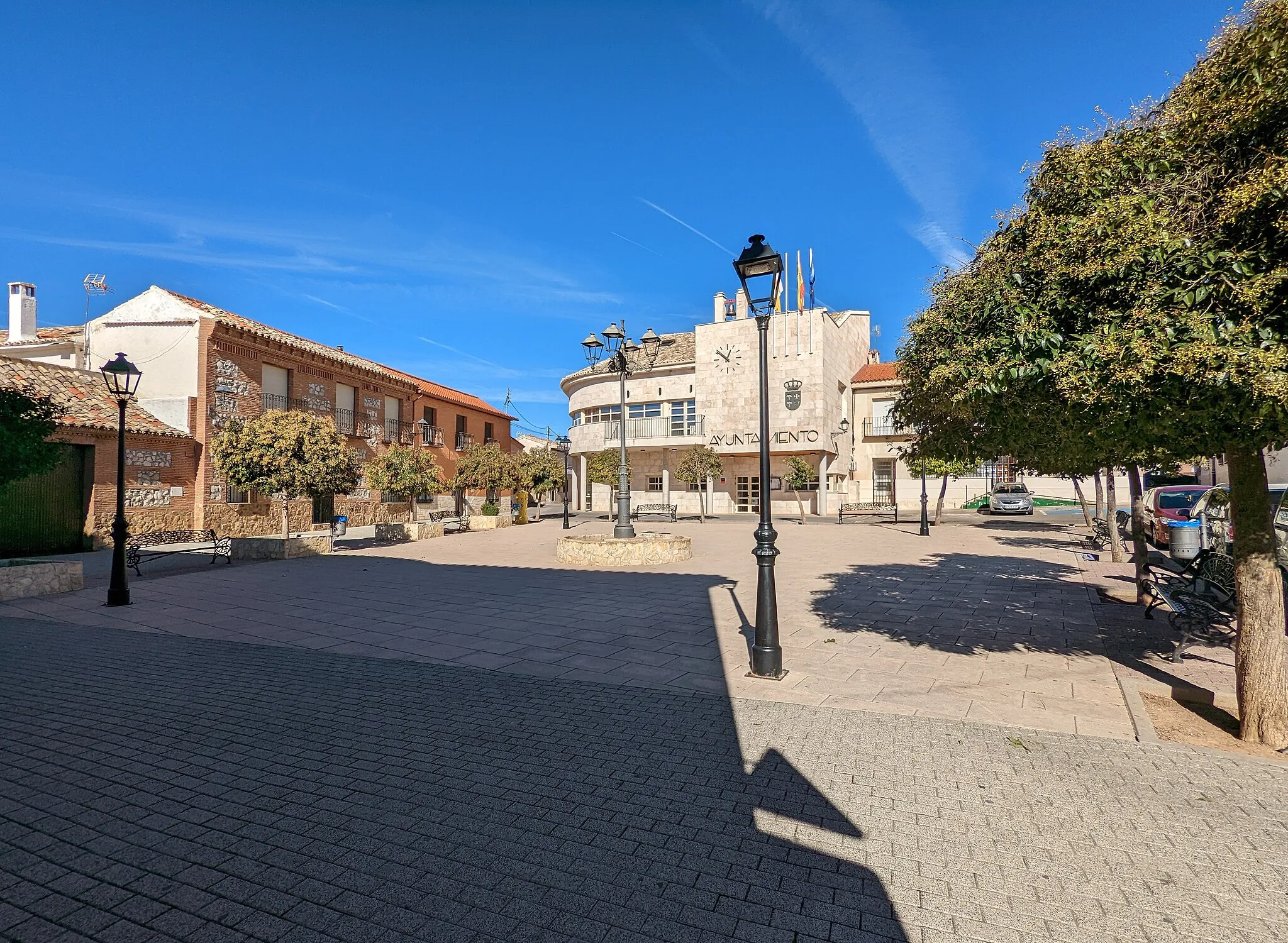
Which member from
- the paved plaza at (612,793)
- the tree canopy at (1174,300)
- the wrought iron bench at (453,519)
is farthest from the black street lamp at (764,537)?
the wrought iron bench at (453,519)

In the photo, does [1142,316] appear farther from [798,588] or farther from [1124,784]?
[798,588]

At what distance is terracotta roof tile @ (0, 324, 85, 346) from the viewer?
67.8 feet

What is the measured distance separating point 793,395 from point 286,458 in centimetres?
2296

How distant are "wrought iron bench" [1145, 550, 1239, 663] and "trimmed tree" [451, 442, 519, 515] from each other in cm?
2017

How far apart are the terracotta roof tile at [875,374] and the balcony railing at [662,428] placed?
925 centimetres

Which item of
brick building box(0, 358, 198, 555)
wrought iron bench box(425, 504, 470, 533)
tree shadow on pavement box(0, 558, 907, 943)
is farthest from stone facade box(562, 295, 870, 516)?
tree shadow on pavement box(0, 558, 907, 943)

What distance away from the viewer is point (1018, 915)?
90.0 inches

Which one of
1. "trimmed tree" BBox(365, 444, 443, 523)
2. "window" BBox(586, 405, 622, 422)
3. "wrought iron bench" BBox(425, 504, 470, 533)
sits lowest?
"wrought iron bench" BBox(425, 504, 470, 533)

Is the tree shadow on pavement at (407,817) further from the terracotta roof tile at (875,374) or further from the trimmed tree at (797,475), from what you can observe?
the terracotta roof tile at (875,374)

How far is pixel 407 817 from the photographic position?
3.00 m

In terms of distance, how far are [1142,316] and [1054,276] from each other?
0.53 m

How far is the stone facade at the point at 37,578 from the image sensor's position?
9188 millimetres

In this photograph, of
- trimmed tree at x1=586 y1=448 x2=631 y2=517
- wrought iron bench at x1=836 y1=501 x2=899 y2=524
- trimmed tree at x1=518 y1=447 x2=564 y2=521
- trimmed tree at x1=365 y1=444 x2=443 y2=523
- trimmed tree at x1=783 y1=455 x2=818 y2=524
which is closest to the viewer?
trimmed tree at x1=365 y1=444 x2=443 y2=523

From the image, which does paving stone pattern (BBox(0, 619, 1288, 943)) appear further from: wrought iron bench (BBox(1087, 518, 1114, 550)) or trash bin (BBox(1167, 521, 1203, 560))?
wrought iron bench (BBox(1087, 518, 1114, 550))
